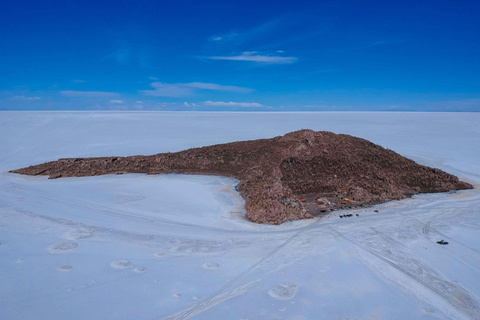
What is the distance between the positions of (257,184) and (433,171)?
191 inches

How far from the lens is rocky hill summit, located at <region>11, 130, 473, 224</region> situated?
6168mm

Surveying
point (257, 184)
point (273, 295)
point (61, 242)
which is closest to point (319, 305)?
point (273, 295)

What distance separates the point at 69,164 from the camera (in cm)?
915

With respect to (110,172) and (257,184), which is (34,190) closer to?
(110,172)

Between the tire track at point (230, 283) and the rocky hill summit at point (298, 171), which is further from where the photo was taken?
the rocky hill summit at point (298, 171)

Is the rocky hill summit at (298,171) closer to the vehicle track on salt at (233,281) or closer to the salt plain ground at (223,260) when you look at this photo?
the salt plain ground at (223,260)

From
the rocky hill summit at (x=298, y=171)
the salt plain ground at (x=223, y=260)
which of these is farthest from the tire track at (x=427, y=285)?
the rocky hill summit at (x=298, y=171)

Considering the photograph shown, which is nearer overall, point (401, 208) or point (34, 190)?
point (401, 208)

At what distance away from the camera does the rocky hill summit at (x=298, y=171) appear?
617 centimetres

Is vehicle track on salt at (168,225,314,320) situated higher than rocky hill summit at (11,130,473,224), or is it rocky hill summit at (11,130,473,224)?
rocky hill summit at (11,130,473,224)

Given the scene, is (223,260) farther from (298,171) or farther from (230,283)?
(298,171)

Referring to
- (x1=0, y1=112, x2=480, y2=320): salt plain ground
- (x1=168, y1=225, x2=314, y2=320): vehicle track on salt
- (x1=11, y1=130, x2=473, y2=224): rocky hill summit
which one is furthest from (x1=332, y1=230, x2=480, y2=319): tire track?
(x1=11, y1=130, x2=473, y2=224): rocky hill summit

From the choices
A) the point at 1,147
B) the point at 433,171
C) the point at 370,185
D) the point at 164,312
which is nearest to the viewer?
the point at 164,312

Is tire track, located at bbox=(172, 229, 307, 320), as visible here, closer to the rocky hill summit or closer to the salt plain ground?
the salt plain ground
